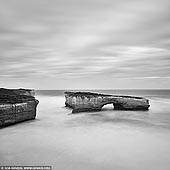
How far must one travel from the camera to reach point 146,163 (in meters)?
6.14

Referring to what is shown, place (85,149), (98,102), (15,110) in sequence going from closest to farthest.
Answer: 1. (85,149)
2. (15,110)
3. (98,102)

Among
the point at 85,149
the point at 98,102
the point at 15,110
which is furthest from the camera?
the point at 98,102

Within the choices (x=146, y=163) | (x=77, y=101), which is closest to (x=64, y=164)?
(x=146, y=163)

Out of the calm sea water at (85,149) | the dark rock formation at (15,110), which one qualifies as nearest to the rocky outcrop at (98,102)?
the dark rock formation at (15,110)

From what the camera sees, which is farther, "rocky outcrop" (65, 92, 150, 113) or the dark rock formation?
"rocky outcrop" (65, 92, 150, 113)

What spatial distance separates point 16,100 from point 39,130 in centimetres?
335

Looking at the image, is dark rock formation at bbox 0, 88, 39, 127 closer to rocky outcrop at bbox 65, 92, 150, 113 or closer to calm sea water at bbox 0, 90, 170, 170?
calm sea water at bbox 0, 90, 170, 170

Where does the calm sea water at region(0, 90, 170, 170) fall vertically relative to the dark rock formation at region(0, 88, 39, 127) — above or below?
below

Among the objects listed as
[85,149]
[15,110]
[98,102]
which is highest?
[15,110]

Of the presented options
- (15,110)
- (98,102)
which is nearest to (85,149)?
(15,110)

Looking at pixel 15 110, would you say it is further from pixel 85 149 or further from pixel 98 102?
pixel 98 102

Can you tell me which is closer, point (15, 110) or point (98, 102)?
point (15, 110)

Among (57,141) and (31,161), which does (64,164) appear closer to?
(31,161)

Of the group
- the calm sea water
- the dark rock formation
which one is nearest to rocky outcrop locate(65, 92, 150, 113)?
the dark rock formation
